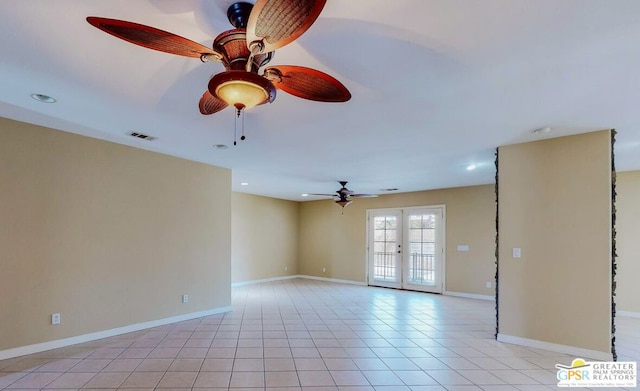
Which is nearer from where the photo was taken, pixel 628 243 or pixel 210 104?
pixel 210 104

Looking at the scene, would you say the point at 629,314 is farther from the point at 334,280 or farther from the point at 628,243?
the point at 334,280

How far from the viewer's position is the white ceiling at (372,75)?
1.68m

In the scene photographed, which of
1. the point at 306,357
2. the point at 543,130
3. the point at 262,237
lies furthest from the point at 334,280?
the point at 543,130

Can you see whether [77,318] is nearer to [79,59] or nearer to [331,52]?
[79,59]

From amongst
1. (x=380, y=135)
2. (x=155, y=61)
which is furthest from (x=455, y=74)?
(x=155, y=61)

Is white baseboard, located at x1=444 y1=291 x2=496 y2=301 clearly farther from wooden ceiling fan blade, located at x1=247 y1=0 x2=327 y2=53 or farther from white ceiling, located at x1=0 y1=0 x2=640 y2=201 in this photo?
wooden ceiling fan blade, located at x1=247 y1=0 x2=327 y2=53

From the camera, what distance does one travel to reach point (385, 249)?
853cm

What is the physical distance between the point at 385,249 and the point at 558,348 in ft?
16.2

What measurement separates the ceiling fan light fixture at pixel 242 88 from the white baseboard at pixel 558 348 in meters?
4.20

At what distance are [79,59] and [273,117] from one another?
5.03 ft

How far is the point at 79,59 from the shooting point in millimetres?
2141

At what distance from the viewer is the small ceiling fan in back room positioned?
47.1 inches

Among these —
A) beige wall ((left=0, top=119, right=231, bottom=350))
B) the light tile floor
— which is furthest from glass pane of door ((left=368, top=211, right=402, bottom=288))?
beige wall ((left=0, top=119, right=231, bottom=350))

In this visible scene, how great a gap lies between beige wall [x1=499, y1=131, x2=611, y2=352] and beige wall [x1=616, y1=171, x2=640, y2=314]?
9.51 ft
